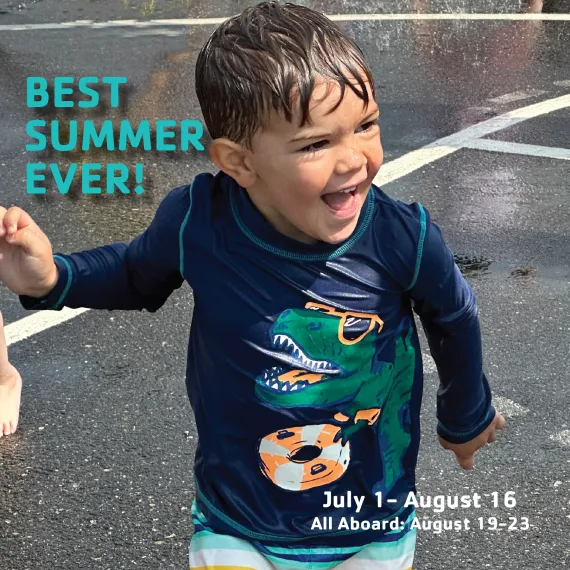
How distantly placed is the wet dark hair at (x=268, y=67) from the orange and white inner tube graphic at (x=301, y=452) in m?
0.61

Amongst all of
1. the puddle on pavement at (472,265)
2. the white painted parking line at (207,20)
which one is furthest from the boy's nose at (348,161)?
the white painted parking line at (207,20)

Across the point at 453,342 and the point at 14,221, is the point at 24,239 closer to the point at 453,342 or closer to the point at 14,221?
the point at 14,221

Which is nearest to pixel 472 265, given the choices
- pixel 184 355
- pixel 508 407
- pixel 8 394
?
pixel 508 407

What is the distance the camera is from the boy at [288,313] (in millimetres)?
2457

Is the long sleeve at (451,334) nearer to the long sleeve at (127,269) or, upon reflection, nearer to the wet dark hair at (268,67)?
the wet dark hair at (268,67)

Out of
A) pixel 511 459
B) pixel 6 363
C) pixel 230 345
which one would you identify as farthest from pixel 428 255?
pixel 6 363

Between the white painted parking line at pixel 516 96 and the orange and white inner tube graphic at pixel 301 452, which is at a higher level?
the orange and white inner tube graphic at pixel 301 452

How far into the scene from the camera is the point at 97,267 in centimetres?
269

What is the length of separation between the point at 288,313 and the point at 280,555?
1.72 feet

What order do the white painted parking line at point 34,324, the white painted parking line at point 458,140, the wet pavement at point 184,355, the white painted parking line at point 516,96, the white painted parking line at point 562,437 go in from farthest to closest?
the white painted parking line at point 516,96 < the white painted parking line at point 458,140 < the white painted parking line at point 34,324 < the white painted parking line at point 562,437 < the wet pavement at point 184,355

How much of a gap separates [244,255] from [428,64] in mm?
7509

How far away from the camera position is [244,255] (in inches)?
101

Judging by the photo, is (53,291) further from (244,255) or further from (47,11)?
(47,11)

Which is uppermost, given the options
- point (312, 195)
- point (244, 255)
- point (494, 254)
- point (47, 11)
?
point (312, 195)
